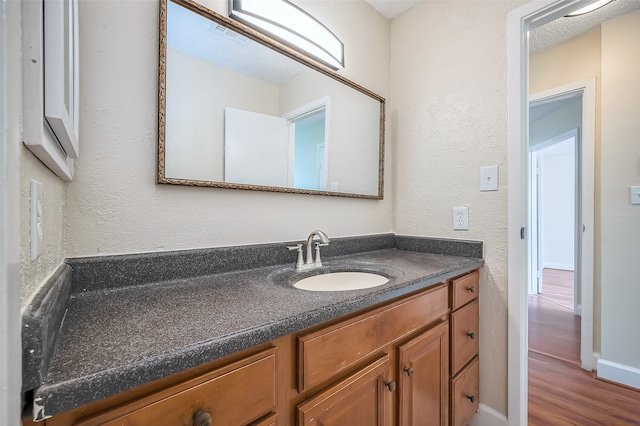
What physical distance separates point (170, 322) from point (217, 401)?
177 millimetres

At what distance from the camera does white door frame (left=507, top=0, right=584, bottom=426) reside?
49.8 inches

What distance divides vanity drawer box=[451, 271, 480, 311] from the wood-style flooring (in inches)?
28.8

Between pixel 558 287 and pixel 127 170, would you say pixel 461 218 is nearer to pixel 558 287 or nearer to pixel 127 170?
pixel 127 170

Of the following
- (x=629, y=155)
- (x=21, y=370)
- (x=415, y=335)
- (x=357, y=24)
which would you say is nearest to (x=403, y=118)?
(x=357, y=24)

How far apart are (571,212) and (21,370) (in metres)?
6.79

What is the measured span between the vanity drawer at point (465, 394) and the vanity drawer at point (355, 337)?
1.39 feet

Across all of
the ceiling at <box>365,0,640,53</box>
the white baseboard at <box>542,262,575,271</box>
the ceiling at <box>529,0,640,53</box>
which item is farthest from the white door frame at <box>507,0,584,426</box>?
the white baseboard at <box>542,262,575,271</box>

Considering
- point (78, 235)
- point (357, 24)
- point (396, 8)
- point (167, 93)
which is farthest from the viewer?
point (396, 8)

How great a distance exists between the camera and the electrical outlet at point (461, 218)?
1451 mm

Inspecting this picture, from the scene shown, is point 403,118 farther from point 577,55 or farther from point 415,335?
point 577,55

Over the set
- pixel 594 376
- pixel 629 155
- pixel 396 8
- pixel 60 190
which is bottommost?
pixel 594 376

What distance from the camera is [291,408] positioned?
0.64 meters

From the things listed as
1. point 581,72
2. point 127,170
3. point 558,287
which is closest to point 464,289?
point 127,170

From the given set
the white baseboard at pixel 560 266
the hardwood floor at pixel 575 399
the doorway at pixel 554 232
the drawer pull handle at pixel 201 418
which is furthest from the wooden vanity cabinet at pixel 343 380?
the white baseboard at pixel 560 266
